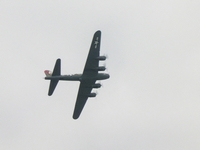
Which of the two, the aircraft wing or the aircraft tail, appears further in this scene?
the aircraft tail

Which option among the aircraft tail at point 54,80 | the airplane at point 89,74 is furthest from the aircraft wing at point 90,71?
the aircraft tail at point 54,80

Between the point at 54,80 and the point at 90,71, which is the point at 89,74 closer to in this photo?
the point at 90,71

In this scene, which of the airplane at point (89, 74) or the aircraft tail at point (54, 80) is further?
the aircraft tail at point (54, 80)

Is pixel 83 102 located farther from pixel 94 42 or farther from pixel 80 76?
pixel 94 42

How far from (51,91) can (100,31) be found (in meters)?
15.5

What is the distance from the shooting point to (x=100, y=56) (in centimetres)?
9681

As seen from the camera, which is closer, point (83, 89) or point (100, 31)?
point (100, 31)

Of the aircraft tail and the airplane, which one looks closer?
the airplane

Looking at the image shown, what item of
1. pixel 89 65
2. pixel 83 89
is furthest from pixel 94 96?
pixel 89 65

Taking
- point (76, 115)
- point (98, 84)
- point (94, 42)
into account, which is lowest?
point (76, 115)

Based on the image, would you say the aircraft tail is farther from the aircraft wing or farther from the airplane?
the aircraft wing

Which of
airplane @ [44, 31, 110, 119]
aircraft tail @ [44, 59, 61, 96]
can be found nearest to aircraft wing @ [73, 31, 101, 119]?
airplane @ [44, 31, 110, 119]

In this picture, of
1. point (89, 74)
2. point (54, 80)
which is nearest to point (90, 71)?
point (89, 74)

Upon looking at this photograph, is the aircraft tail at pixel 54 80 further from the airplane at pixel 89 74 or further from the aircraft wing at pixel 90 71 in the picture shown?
the aircraft wing at pixel 90 71
